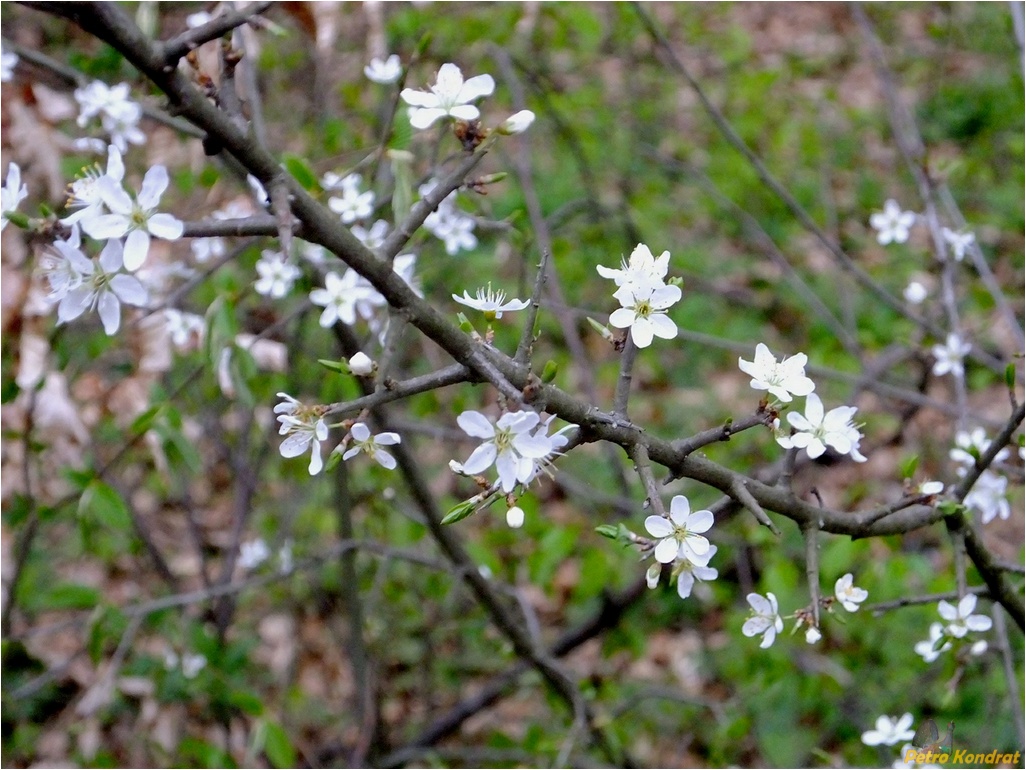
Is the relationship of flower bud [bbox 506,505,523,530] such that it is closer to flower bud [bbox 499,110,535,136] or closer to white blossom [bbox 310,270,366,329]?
flower bud [bbox 499,110,535,136]

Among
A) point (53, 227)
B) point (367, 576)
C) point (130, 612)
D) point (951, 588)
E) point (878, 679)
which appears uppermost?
point (53, 227)

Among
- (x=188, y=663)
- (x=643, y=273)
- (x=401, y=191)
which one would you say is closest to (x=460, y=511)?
(x=643, y=273)

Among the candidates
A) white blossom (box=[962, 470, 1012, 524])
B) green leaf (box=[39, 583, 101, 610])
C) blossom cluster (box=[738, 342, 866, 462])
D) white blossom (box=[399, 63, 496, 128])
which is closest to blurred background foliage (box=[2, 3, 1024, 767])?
green leaf (box=[39, 583, 101, 610])

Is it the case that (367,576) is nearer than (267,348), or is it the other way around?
(267,348)

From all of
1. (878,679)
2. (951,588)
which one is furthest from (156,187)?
(878,679)

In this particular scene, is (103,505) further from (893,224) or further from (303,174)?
(893,224)

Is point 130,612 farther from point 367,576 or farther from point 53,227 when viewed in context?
point 53,227

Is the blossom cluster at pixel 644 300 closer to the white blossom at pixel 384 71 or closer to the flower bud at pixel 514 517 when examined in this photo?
the flower bud at pixel 514 517
